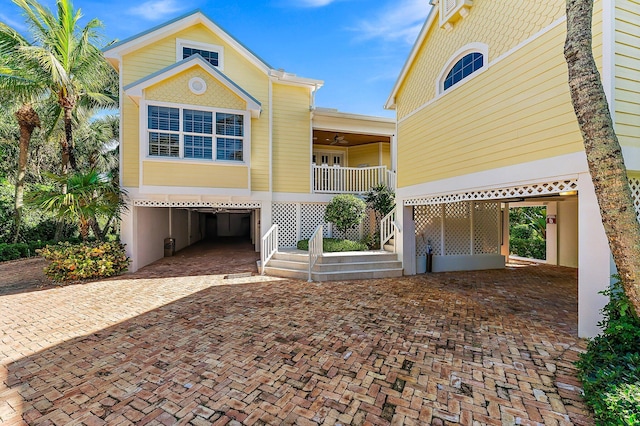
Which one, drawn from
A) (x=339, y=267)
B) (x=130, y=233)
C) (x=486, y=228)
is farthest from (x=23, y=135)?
(x=486, y=228)

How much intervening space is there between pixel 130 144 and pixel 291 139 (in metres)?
5.70

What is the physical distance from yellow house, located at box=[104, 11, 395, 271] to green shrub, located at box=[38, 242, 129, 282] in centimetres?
62

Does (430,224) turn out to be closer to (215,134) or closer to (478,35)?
(478,35)

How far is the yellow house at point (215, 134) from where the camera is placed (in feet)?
30.4

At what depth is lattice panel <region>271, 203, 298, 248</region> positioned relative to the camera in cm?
1144

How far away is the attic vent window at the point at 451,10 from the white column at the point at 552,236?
30.4ft

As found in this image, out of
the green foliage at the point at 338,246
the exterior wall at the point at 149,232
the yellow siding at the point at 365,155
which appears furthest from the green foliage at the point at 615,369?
the yellow siding at the point at 365,155

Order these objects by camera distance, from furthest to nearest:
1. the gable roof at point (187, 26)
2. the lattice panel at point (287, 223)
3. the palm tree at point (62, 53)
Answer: the lattice panel at point (287, 223)
the gable roof at point (187, 26)
the palm tree at point (62, 53)

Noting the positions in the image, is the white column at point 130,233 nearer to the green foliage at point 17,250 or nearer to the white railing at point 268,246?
the white railing at point 268,246

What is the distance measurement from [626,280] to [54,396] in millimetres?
6409

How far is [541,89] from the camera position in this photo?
4848 millimetres

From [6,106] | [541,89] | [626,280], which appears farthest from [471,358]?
[6,106]

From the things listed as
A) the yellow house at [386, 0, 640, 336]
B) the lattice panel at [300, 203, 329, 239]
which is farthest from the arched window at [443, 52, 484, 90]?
the lattice panel at [300, 203, 329, 239]

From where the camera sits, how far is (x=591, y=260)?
4.18 meters
